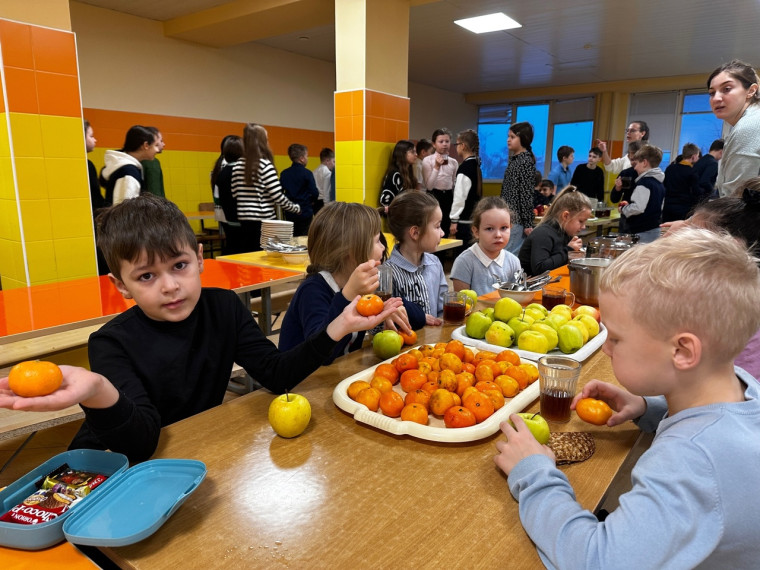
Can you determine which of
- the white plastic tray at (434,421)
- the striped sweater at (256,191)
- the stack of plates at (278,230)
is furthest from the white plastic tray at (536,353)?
the striped sweater at (256,191)

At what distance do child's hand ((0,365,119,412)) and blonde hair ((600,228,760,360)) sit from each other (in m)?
0.97

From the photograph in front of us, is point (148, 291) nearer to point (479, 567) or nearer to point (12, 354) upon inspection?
point (479, 567)

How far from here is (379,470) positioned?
1.04 meters

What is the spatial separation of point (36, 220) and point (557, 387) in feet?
12.7

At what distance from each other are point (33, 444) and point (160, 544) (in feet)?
4.65

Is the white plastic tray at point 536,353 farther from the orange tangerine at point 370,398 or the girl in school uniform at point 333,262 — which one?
the orange tangerine at point 370,398

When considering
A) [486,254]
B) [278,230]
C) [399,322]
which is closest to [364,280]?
[399,322]

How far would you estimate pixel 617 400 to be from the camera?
4.11ft

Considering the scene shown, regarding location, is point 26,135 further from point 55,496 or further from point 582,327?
point 582,327

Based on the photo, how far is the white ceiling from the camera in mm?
6109

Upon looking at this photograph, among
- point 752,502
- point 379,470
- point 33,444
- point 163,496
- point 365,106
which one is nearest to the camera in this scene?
point 752,502

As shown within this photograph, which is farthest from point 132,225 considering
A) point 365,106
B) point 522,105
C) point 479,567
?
point 522,105

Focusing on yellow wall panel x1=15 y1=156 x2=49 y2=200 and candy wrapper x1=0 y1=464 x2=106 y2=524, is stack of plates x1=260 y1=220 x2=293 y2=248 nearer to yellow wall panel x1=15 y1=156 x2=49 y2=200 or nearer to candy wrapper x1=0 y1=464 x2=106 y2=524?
yellow wall panel x1=15 y1=156 x2=49 y2=200

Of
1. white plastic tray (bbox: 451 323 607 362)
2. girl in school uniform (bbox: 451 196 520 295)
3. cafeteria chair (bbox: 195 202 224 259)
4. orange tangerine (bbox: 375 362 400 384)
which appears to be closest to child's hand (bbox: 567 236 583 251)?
girl in school uniform (bbox: 451 196 520 295)
